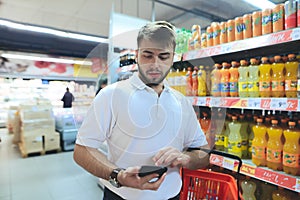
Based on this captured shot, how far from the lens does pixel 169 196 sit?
852 millimetres

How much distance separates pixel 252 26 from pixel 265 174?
1.04m

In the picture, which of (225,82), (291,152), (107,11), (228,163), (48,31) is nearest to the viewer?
(291,152)

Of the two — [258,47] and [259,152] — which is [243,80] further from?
[259,152]

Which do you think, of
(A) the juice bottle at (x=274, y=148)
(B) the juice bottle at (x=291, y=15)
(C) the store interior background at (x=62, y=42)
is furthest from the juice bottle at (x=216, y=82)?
(C) the store interior background at (x=62, y=42)

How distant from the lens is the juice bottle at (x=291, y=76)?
1229 mm

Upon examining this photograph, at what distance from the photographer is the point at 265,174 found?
4.33ft

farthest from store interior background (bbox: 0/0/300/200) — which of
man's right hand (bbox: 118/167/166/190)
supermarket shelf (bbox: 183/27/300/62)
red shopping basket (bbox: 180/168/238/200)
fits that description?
supermarket shelf (bbox: 183/27/300/62)

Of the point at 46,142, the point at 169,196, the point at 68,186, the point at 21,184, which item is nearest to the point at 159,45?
the point at 169,196

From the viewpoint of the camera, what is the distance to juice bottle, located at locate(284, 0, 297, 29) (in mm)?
1181

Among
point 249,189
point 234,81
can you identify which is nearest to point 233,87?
point 234,81

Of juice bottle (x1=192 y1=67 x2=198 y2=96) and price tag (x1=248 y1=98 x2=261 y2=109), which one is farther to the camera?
juice bottle (x1=192 y1=67 x2=198 y2=96)

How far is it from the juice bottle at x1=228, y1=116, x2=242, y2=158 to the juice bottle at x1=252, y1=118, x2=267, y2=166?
11cm

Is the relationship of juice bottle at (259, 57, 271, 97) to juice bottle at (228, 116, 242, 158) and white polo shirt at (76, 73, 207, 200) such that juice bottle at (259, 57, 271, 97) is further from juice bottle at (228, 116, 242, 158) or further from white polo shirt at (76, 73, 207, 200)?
white polo shirt at (76, 73, 207, 200)

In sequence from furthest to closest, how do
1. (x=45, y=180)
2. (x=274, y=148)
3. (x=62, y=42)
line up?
(x=62, y=42) → (x=45, y=180) → (x=274, y=148)
